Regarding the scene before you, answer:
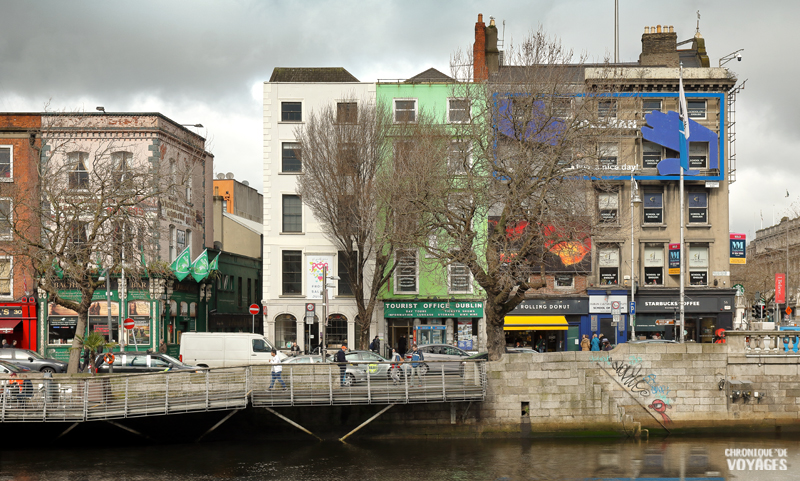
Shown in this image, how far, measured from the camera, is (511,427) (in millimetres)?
29891

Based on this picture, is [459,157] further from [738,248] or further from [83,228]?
[738,248]

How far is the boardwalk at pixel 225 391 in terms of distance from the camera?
87.7ft

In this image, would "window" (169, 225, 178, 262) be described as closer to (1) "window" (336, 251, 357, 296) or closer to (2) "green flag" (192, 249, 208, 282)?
(2) "green flag" (192, 249, 208, 282)

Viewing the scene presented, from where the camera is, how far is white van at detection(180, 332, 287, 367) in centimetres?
4062

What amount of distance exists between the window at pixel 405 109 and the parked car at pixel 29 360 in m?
23.1

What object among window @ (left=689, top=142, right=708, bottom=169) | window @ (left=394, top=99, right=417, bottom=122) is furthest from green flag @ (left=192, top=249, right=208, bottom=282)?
window @ (left=689, top=142, right=708, bottom=169)

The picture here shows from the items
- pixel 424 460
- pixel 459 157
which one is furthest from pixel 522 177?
pixel 424 460

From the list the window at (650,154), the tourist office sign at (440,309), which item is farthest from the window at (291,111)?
the window at (650,154)

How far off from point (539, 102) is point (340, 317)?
21.2 m

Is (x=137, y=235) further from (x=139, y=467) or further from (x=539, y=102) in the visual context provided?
(x=539, y=102)

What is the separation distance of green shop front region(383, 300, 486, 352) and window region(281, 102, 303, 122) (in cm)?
1233

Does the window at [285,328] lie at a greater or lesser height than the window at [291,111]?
lesser

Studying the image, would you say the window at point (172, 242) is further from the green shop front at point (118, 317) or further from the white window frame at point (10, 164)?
the white window frame at point (10, 164)

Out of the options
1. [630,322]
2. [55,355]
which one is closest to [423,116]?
[630,322]
